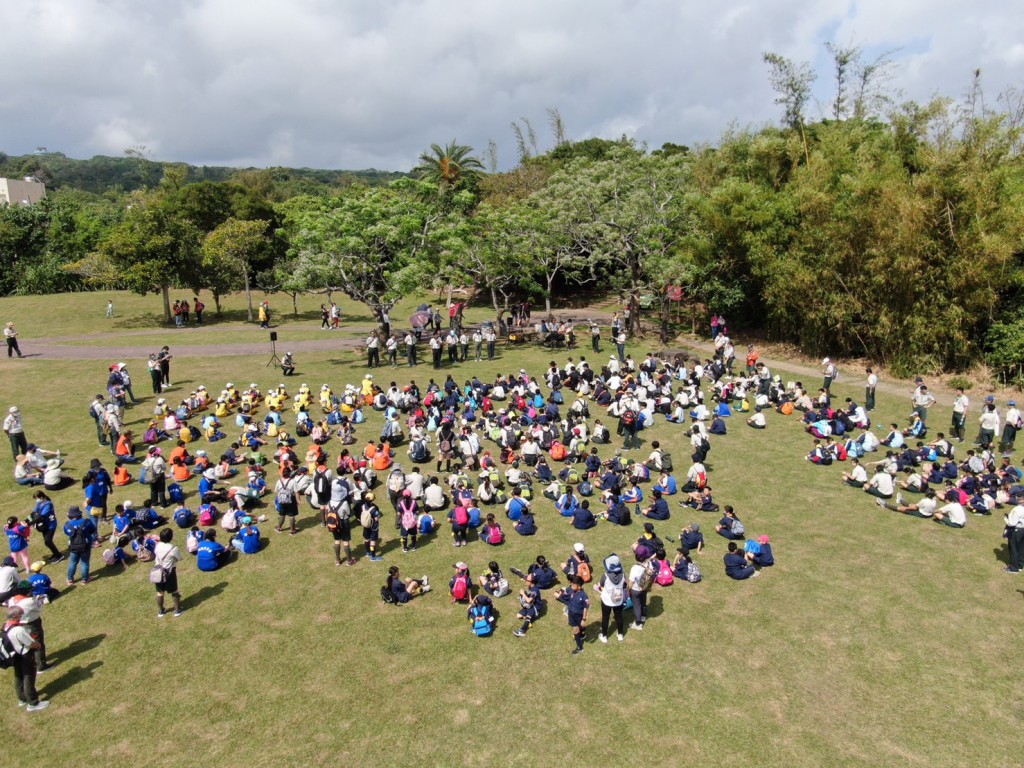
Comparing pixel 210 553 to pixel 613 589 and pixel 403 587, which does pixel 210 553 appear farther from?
pixel 613 589

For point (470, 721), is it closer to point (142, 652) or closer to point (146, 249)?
point (142, 652)

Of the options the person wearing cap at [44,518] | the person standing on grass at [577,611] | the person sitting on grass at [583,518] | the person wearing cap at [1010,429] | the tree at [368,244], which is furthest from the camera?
the tree at [368,244]

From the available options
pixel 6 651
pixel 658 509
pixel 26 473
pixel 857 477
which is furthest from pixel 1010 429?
pixel 26 473

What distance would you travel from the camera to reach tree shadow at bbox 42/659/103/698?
936 cm

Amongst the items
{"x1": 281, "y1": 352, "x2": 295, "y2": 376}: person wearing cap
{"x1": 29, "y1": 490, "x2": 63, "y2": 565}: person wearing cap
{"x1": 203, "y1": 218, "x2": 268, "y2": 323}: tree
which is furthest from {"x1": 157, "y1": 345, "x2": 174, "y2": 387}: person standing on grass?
{"x1": 203, "y1": 218, "x2": 268, "y2": 323}: tree

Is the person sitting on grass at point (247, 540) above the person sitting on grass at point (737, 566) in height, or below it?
above

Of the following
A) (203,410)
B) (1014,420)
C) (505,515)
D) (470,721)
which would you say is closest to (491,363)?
(203,410)

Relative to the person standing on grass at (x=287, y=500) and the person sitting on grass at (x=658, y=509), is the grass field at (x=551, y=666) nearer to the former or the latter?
the person sitting on grass at (x=658, y=509)

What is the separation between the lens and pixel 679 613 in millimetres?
11023

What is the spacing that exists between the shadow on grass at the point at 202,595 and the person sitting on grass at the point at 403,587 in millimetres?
3146

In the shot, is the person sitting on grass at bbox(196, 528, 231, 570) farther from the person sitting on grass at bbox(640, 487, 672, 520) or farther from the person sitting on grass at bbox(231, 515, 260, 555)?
the person sitting on grass at bbox(640, 487, 672, 520)

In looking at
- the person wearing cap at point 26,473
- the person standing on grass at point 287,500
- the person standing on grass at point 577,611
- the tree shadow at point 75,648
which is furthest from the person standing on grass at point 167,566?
the person wearing cap at point 26,473

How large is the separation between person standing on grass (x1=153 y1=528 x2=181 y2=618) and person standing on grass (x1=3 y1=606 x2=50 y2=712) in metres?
2.02

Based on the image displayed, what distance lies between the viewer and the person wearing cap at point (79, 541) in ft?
38.1
